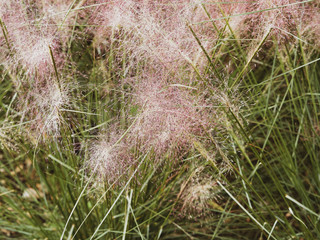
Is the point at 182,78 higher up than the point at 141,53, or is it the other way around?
the point at 141,53

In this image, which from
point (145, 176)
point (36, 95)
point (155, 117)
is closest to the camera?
point (155, 117)

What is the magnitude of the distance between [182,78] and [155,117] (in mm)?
143

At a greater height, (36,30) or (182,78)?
(36,30)

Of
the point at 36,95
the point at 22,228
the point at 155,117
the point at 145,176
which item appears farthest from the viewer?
the point at 22,228

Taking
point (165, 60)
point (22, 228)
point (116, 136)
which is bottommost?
point (22, 228)

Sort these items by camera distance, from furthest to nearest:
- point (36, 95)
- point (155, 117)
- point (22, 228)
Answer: point (22, 228), point (36, 95), point (155, 117)

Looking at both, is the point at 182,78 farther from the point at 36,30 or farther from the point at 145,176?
the point at 36,30

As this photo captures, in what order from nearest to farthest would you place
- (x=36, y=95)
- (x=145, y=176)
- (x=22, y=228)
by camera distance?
1. (x=36, y=95)
2. (x=145, y=176)
3. (x=22, y=228)

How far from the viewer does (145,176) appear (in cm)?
121

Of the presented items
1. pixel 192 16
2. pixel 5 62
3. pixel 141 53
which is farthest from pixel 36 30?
pixel 192 16

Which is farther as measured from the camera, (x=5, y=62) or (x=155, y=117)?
(x=5, y=62)

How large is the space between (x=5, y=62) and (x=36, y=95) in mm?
156

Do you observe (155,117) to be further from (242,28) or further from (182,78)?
(242,28)

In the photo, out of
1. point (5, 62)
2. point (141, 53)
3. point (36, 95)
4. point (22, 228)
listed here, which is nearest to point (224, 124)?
point (141, 53)
